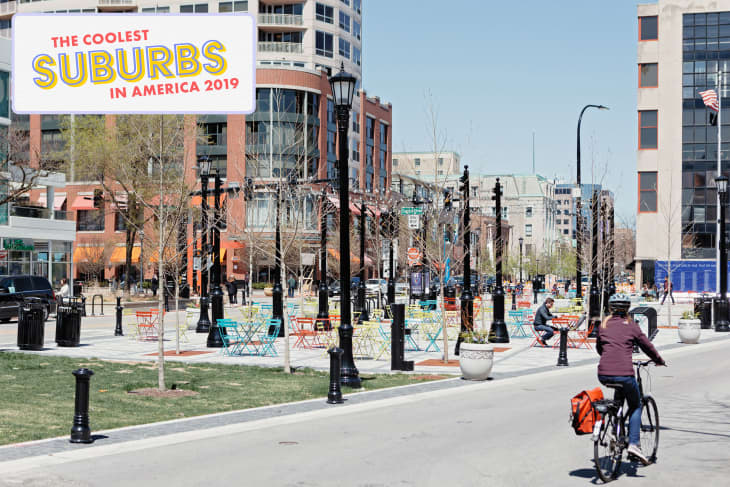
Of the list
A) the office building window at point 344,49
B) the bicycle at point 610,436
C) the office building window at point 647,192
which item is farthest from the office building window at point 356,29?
the bicycle at point 610,436

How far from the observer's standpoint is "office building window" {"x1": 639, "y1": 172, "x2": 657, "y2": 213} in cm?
7800

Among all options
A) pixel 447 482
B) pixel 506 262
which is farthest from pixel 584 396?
pixel 506 262

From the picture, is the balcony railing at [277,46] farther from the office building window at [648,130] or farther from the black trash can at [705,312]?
the black trash can at [705,312]

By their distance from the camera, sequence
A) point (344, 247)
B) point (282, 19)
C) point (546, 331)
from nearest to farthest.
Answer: point (344, 247), point (546, 331), point (282, 19)

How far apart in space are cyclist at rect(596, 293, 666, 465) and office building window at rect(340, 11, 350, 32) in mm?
84249

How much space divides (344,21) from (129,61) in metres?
81.6

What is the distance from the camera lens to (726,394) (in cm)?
1645

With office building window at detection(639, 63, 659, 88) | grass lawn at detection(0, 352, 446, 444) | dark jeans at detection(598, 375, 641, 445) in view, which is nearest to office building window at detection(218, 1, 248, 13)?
office building window at detection(639, 63, 659, 88)

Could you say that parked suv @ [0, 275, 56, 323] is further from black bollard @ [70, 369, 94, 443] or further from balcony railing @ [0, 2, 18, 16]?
balcony railing @ [0, 2, 18, 16]

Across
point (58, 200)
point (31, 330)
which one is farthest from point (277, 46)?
point (31, 330)

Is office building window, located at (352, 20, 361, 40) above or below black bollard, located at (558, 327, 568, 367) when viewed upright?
above

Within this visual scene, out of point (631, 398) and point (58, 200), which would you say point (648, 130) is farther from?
point (631, 398)

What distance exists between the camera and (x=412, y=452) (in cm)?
1086

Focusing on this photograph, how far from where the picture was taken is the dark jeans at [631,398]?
9469mm
